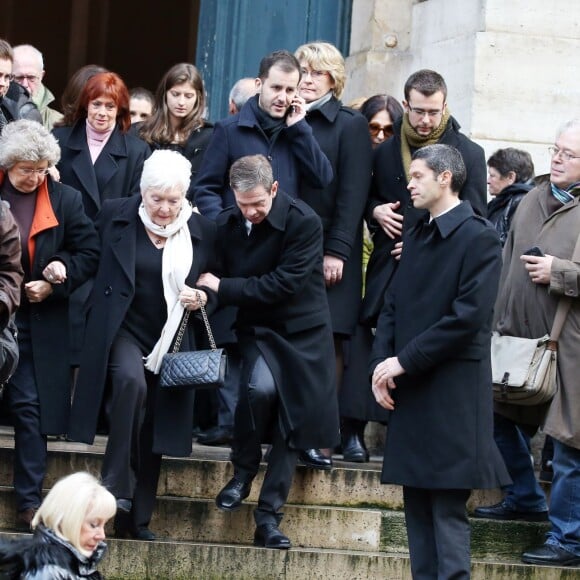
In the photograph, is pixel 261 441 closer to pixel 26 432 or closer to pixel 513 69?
pixel 26 432

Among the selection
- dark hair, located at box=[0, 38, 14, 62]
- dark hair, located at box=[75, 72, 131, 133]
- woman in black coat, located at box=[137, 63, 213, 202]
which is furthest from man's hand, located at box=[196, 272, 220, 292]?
dark hair, located at box=[0, 38, 14, 62]

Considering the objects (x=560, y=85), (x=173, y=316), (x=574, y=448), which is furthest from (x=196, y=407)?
(x=560, y=85)

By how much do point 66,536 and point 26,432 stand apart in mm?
2252

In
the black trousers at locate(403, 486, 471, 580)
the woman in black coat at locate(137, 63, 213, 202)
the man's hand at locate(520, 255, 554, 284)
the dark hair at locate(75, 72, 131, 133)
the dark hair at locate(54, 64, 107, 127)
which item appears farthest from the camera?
the woman in black coat at locate(137, 63, 213, 202)

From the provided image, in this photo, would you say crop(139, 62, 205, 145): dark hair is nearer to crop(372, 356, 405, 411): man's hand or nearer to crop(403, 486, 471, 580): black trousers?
crop(372, 356, 405, 411): man's hand

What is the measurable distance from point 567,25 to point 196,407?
11.5 ft

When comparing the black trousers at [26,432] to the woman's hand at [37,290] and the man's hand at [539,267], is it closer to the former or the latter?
the woman's hand at [37,290]

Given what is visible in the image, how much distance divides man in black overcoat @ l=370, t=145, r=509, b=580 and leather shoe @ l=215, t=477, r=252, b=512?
93cm

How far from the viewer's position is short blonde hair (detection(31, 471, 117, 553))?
557cm

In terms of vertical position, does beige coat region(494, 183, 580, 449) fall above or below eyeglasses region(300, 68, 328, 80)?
below

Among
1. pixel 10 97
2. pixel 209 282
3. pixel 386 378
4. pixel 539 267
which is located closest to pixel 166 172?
pixel 209 282

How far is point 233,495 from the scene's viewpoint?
309 inches

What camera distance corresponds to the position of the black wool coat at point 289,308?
25.6ft

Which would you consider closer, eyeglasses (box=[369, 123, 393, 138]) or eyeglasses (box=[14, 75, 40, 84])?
eyeglasses (box=[369, 123, 393, 138])
